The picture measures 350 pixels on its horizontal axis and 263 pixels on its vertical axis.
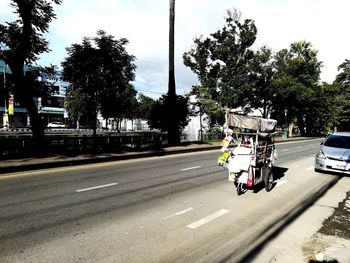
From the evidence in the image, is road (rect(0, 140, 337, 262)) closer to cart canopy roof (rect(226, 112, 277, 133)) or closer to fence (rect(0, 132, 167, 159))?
cart canopy roof (rect(226, 112, 277, 133))

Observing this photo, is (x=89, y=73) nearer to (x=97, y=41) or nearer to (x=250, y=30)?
(x=97, y=41)

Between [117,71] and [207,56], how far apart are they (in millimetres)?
17770

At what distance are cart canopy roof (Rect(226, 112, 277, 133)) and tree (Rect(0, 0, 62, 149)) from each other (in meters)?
10.2

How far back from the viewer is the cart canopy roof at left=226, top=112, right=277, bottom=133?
922 cm

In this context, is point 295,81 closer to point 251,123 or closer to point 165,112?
point 165,112

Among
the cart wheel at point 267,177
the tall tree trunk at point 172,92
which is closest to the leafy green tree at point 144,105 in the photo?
the tall tree trunk at point 172,92

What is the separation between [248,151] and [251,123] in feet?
3.67

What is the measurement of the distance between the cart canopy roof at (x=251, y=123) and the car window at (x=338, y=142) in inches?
203

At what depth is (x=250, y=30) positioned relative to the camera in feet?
111

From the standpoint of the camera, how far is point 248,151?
28.1 ft

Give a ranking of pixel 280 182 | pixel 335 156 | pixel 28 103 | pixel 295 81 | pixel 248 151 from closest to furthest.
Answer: pixel 248 151, pixel 280 182, pixel 335 156, pixel 28 103, pixel 295 81

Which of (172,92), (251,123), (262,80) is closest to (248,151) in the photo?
(251,123)

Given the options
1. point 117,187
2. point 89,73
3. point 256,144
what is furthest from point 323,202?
point 89,73

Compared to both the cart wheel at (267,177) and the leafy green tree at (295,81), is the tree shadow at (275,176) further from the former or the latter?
the leafy green tree at (295,81)
